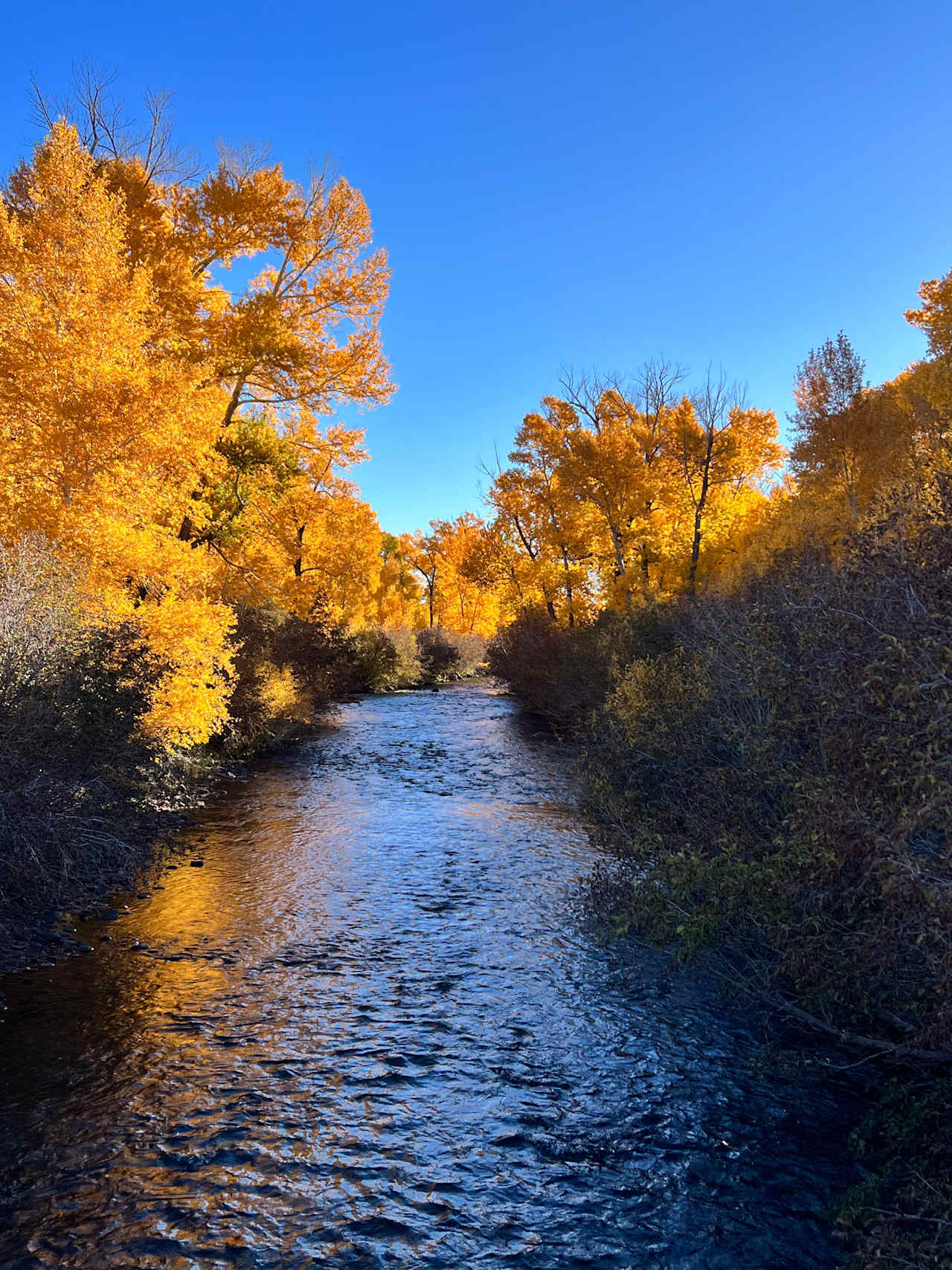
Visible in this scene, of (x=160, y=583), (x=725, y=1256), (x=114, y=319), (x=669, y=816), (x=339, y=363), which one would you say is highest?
(x=339, y=363)

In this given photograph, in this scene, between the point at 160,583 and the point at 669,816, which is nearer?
the point at 669,816

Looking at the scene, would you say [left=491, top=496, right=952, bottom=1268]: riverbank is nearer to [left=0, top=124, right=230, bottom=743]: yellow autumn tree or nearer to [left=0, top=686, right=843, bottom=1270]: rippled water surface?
[left=0, top=686, right=843, bottom=1270]: rippled water surface

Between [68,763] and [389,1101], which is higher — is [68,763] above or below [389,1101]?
above

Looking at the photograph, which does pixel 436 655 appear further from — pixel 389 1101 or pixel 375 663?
pixel 389 1101

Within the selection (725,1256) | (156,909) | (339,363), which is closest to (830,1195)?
(725,1256)

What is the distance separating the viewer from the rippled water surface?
4.52 m

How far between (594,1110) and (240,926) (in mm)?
5241

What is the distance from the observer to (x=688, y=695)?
8969 mm

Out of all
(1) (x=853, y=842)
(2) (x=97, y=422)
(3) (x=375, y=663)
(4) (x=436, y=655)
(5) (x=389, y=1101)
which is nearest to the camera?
(1) (x=853, y=842)

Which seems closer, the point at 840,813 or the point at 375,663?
the point at 840,813

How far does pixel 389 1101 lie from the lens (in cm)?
586

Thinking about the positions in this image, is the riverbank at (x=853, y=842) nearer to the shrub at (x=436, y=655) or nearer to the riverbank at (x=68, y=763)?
the riverbank at (x=68, y=763)

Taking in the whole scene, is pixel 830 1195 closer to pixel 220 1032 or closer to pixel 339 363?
pixel 220 1032

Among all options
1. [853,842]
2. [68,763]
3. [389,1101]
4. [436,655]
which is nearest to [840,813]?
[853,842]
